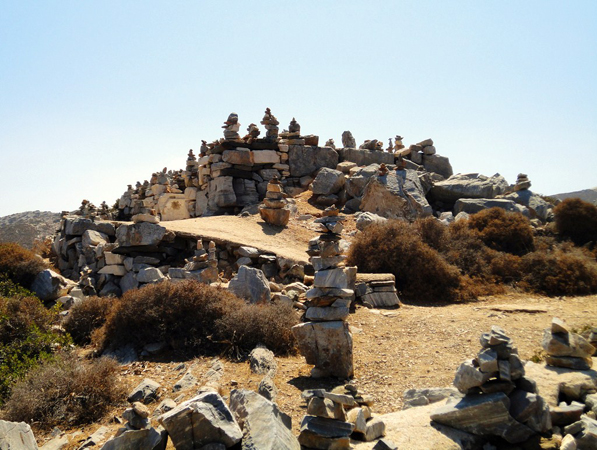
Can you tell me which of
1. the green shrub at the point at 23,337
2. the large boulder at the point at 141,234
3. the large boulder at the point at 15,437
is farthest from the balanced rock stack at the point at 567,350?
the large boulder at the point at 141,234

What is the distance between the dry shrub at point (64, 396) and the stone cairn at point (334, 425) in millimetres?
2976

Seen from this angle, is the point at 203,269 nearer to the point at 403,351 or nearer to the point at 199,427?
the point at 403,351

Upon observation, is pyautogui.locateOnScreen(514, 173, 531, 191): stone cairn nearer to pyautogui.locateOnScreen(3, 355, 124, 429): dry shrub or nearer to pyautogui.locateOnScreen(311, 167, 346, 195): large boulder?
pyautogui.locateOnScreen(311, 167, 346, 195): large boulder

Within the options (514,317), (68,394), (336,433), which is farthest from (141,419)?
(514,317)

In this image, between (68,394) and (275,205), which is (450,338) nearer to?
(68,394)

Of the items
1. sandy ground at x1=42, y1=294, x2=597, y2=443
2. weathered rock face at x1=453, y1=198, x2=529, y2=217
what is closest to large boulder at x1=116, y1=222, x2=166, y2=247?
sandy ground at x1=42, y1=294, x2=597, y2=443

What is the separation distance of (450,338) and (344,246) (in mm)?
5629

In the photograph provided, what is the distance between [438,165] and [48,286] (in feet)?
57.5

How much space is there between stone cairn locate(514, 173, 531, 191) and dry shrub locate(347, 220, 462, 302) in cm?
874

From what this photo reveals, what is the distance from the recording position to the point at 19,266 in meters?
11.6

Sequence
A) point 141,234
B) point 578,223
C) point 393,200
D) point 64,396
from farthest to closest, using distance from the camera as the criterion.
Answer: point 393,200 → point 578,223 → point 141,234 → point 64,396

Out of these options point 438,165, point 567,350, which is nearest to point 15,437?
point 567,350

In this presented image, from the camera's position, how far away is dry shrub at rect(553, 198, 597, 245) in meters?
14.6

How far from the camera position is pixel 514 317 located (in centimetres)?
918
